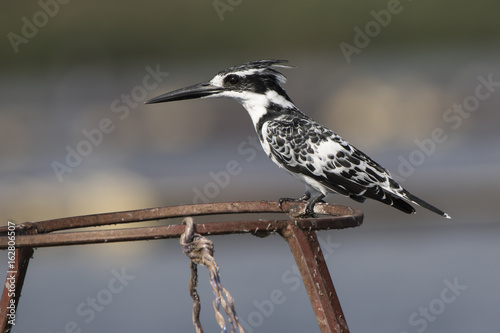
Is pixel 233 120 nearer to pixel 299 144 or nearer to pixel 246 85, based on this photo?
pixel 246 85

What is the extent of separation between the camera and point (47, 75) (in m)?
12.0

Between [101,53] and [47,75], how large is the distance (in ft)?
3.39

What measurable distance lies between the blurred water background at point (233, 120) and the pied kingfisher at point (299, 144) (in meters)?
3.98

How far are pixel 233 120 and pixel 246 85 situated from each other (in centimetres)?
787

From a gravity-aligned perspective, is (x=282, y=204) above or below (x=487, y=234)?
below

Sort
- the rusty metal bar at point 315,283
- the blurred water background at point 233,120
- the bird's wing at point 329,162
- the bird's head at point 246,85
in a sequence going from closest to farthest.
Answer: the rusty metal bar at point 315,283
the bird's wing at point 329,162
the bird's head at point 246,85
the blurred water background at point 233,120

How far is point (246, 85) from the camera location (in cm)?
371

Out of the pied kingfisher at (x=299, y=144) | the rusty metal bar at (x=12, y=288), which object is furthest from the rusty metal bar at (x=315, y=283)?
the pied kingfisher at (x=299, y=144)

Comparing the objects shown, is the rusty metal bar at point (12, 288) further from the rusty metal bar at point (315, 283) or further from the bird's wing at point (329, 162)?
the bird's wing at point (329, 162)

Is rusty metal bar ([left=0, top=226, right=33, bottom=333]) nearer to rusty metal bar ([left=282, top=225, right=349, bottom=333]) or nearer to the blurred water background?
rusty metal bar ([left=282, top=225, right=349, bottom=333])

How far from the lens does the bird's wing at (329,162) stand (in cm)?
342

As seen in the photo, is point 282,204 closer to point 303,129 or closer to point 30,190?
point 303,129

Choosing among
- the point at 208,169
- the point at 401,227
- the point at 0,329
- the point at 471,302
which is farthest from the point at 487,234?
the point at 0,329

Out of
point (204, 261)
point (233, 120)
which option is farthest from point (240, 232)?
point (233, 120)
